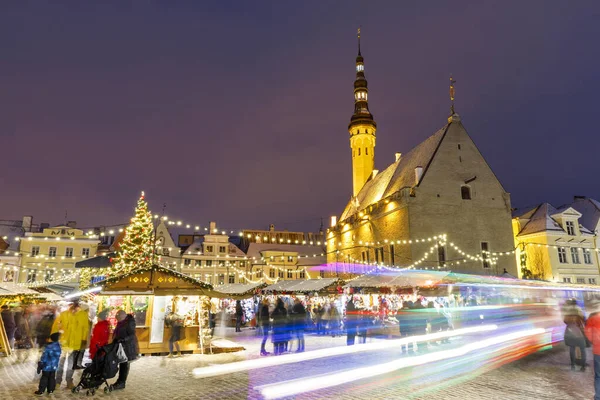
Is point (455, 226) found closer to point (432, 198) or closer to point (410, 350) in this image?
point (432, 198)

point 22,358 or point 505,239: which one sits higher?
point 505,239

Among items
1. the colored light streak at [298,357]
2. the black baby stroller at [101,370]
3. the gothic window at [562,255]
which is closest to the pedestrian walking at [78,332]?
the black baby stroller at [101,370]

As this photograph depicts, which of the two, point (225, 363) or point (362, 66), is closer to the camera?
point (225, 363)

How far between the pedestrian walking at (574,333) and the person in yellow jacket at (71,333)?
12431 mm

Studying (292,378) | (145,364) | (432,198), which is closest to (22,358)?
(145,364)

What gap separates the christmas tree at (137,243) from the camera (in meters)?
26.5

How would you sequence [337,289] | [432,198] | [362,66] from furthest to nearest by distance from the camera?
[362,66], [432,198], [337,289]

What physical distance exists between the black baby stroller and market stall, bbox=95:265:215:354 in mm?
5558

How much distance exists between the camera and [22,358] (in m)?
14.6

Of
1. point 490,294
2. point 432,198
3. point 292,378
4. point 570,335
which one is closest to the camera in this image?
point 292,378

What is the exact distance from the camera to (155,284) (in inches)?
598

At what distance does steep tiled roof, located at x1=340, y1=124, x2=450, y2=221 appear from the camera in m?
37.7

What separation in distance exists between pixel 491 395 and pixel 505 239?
31108 mm

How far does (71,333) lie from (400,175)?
3533 centimetres
